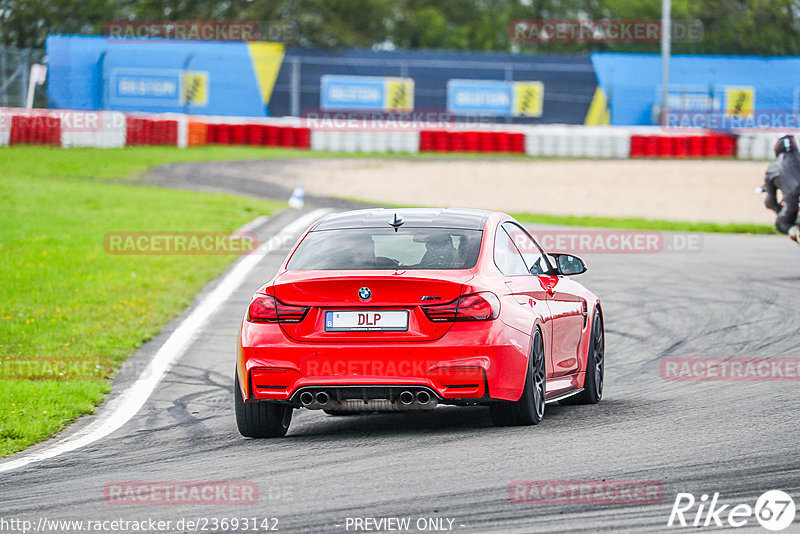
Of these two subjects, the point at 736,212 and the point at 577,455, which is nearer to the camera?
the point at 577,455

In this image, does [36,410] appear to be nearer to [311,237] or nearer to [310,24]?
[311,237]

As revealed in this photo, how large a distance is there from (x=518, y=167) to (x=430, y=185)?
573 cm

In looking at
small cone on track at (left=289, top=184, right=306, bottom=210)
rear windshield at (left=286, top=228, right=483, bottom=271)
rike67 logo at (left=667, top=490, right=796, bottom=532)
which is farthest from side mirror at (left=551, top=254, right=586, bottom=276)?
small cone on track at (left=289, top=184, right=306, bottom=210)

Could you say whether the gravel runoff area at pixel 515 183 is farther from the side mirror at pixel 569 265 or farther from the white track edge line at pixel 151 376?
the side mirror at pixel 569 265

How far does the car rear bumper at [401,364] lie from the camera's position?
7.20m

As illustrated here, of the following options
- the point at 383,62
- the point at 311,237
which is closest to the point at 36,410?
the point at 311,237

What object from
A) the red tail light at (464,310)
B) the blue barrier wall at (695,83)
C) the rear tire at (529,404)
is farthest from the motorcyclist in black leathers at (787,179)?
the blue barrier wall at (695,83)

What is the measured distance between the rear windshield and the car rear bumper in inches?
20.1

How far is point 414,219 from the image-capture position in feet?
26.6

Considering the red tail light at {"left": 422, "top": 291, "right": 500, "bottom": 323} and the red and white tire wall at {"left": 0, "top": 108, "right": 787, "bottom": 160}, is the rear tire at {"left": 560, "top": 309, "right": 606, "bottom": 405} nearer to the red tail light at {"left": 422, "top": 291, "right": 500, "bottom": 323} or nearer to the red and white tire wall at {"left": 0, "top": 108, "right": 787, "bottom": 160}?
the red tail light at {"left": 422, "top": 291, "right": 500, "bottom": 323}

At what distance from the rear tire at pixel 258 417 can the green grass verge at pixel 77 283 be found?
56.8 inches

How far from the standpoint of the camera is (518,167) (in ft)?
121

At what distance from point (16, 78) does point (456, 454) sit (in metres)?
35.2

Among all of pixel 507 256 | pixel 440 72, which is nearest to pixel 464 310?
pixel 507 256
